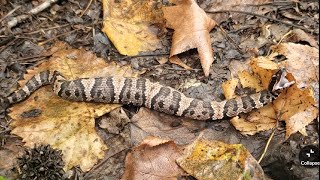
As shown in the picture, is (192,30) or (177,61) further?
(177,61)

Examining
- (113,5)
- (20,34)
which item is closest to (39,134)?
(20,34)

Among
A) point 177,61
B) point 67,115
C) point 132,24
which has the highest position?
point 132,24

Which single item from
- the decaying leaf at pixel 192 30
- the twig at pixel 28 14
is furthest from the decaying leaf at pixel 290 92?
the twig at pixel 28 14

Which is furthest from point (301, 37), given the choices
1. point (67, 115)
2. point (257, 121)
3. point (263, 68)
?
point (67, 115)

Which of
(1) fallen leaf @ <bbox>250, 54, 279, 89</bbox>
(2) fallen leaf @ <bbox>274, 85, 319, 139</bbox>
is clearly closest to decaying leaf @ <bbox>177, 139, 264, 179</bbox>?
(2) fallen leaf @ <bbox>274, 85, 319, 139</bbox>

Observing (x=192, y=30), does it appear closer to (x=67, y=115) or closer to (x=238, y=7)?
(x=238, y=7)

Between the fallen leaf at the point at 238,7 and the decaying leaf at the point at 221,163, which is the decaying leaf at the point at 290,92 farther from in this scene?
the fallen leaf at the point at 238,7

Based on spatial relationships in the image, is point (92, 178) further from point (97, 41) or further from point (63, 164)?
point (97, 41)
